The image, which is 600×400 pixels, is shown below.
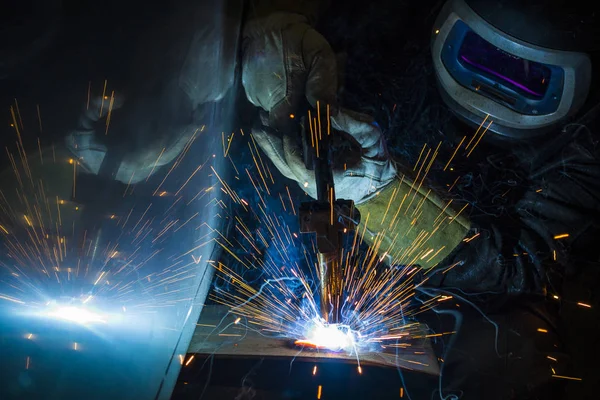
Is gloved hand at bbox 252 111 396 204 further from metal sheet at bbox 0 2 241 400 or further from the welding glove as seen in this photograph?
metal sheet at bbox 0 2 241 400

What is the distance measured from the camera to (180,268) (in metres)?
1.90

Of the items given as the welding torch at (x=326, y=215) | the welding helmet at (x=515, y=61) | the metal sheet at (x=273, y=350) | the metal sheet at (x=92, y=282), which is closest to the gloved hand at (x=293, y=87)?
the welding torch at (x=326, y=215)

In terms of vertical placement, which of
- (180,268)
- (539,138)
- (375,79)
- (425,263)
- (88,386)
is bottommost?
(88,386)

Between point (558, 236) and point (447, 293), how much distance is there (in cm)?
71

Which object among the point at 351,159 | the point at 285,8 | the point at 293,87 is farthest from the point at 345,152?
the point at 285,8

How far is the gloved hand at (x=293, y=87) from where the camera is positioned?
233 cm

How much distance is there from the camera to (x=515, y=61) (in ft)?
8.19

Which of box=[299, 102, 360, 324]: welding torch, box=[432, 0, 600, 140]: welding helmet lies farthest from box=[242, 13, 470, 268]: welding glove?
box=[432, 0, 600, 140]: welding helmet

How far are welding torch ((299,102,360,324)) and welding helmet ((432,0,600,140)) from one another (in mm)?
974

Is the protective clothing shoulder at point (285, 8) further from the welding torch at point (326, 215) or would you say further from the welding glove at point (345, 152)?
the welding torch at point (326, 215)

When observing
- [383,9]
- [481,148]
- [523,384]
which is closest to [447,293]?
[523,384]

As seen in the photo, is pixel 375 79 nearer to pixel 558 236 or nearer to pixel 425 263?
pixel 425 263

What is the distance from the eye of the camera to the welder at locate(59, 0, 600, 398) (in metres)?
2.25

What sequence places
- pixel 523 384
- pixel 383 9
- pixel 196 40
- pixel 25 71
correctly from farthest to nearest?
pixel 383 9 → pixel 523 384 → pixel 196 40 → pixel 25 71
